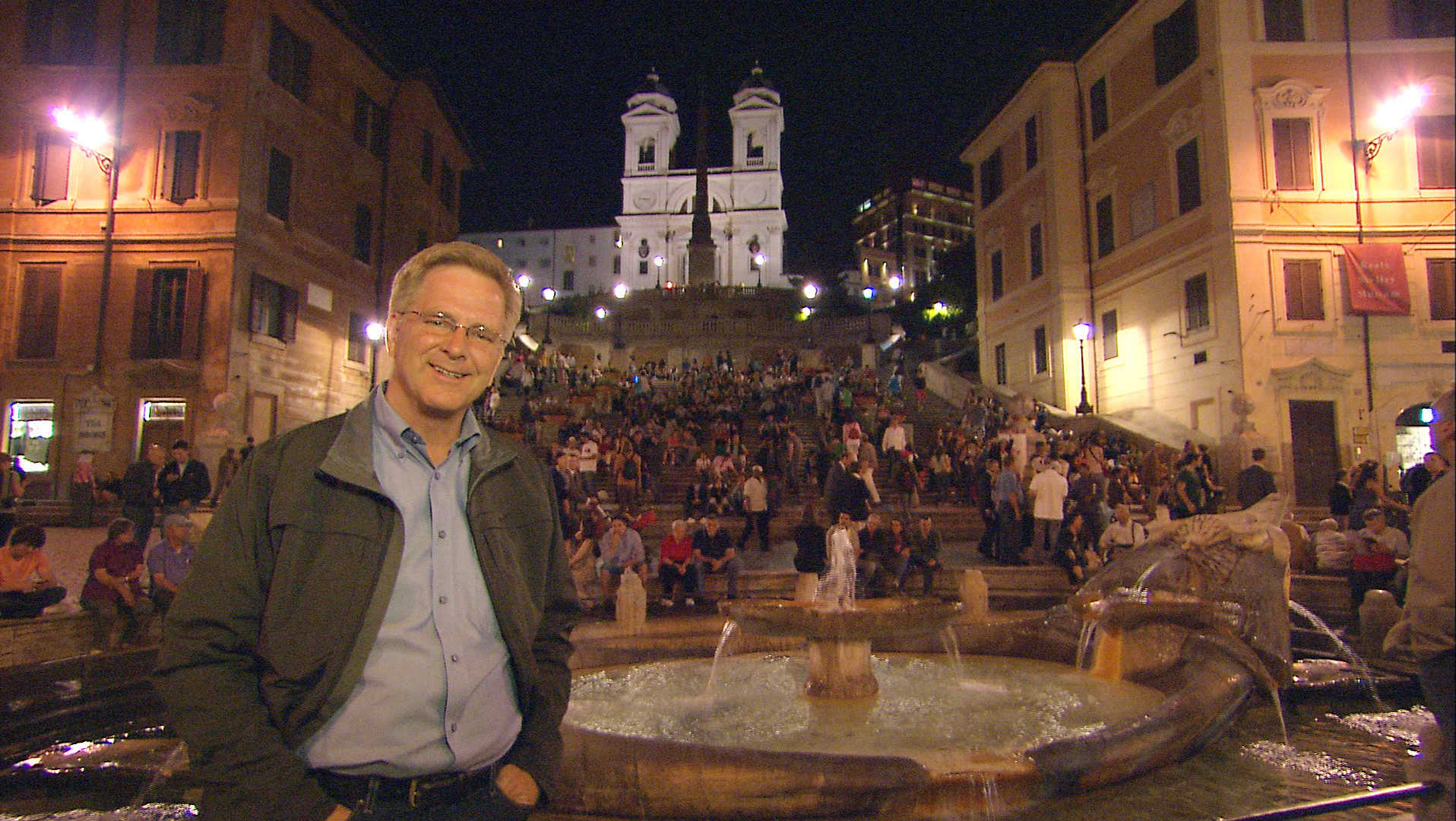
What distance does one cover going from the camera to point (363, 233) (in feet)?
88.4

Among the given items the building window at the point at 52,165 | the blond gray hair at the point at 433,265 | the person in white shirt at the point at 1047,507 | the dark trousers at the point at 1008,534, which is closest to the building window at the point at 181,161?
the building window at the point at 52,165

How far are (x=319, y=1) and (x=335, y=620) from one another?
89.2ft

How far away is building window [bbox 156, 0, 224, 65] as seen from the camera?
2111 centimetres

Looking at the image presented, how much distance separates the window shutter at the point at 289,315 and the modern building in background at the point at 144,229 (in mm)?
41

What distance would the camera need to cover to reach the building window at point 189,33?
2111 centimetres

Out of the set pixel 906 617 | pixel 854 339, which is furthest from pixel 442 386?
pixel 854 339

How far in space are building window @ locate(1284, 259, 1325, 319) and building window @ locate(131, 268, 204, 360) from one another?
26039 mm

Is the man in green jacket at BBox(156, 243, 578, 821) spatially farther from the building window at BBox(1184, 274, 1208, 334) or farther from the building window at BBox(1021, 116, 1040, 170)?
the building window at BBox(1021, 116, 1040, 170)

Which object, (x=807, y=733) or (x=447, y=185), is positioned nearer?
(x=807, y=733)

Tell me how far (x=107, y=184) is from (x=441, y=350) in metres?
24.3

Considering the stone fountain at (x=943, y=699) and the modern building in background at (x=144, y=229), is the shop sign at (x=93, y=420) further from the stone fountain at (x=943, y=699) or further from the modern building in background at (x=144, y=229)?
the stone fountain at (x=943, y=699)

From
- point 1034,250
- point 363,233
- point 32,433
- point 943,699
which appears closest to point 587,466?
point 943,699

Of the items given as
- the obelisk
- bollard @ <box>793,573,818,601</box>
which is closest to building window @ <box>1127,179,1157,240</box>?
bollard @ <box>793,573,818,601</box>

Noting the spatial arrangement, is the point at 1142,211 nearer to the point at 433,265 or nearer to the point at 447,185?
the point at 433,265
